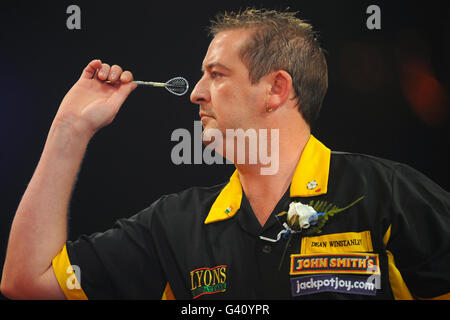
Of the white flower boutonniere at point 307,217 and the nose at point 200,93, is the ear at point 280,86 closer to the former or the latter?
the nose at point 200,93

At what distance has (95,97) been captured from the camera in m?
1.89

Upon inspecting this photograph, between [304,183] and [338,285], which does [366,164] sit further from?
[338,285]

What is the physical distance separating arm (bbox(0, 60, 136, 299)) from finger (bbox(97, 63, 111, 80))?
0.09m

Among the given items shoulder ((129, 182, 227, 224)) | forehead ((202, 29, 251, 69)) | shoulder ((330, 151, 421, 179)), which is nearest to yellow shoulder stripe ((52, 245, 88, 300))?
shoulder ((129, 182, 227, 224))

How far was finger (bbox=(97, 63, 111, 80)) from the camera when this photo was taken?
1.88 metres

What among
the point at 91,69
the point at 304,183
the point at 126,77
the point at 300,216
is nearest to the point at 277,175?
the point at 304,183

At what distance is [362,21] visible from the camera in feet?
6.69

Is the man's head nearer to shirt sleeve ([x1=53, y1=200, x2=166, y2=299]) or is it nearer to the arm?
the arm

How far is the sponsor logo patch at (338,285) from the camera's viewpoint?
1.60m

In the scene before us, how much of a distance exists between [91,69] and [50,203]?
533 millimetres

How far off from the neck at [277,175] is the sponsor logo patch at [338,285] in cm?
30

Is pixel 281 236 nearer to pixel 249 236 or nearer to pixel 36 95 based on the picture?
pixel 249 236

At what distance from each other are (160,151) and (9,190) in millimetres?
628

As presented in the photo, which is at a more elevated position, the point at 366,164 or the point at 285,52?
the point at 285,52
